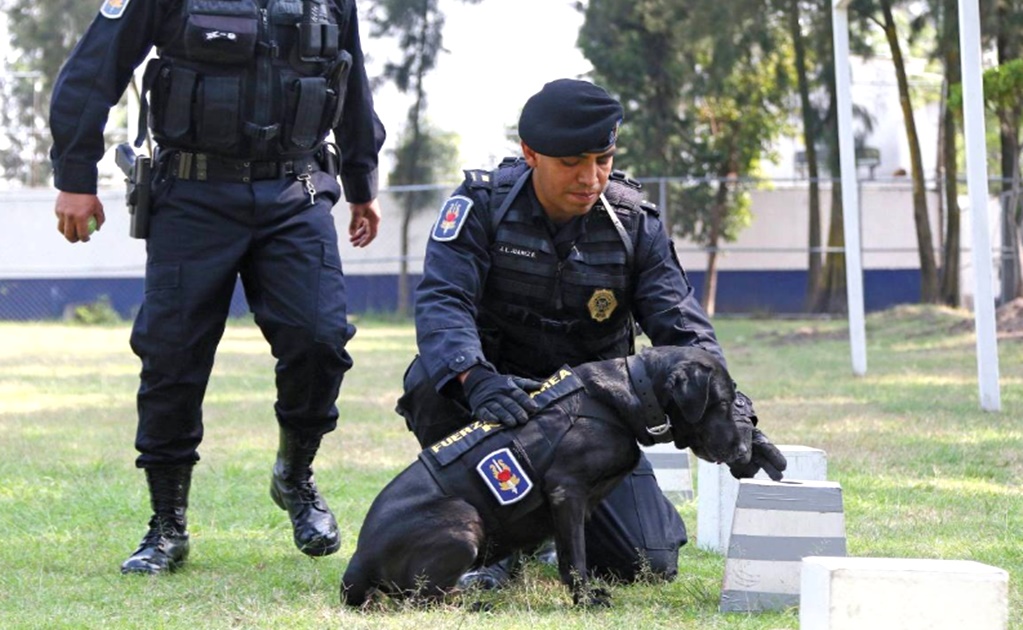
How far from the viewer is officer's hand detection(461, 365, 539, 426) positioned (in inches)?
158

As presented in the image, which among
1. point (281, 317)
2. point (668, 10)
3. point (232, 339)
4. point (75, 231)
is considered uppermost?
point (668, 10)

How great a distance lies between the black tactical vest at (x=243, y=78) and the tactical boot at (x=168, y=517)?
103 cm

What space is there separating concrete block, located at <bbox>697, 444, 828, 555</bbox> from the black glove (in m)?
0.49

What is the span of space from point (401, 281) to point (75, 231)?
898 inches

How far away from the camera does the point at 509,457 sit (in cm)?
397

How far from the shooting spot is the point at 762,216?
98.6 ft

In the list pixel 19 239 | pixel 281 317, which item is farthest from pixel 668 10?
pixel 281 317

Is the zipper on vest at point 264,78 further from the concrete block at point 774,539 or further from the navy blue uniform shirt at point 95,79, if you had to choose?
the concrete block at point 774,539

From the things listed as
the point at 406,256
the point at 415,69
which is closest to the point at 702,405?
the point at 406,256

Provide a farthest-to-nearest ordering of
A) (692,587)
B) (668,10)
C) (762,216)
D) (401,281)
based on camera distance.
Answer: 1. (762,216)
2. (401,281)
3. (668,10)
4. (692,587)

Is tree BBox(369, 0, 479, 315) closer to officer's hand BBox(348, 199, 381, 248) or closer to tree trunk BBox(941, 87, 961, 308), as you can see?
tree trunk BBox(941, 87, 961, 308)

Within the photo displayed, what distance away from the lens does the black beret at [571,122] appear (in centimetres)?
429

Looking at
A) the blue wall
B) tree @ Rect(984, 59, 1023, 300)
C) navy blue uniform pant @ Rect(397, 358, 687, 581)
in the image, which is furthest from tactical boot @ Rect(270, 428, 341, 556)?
the blue wall

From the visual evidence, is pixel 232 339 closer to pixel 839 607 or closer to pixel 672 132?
pixel 672 132
